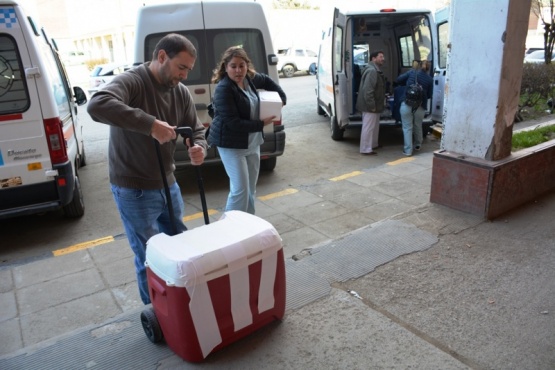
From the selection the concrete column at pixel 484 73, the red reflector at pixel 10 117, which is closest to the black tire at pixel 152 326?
the red reflector at pixel 10 117

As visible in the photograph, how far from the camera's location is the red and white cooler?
226 cm

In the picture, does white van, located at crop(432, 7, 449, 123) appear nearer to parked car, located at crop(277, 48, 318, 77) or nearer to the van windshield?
the van windshield

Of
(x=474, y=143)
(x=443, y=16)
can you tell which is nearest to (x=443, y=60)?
(x=443, y=16)

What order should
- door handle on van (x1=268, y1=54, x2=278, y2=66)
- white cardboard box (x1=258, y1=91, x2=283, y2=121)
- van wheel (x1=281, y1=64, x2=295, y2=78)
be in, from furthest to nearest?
van wheel (x1=281, y1=64, x2=295, y2=78), door handle on van (x1=268, y1=54, x2=278, y2=66), white cardboard box (x1=258, y1=91, x2=283, y2=121)

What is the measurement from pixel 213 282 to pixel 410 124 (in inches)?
246

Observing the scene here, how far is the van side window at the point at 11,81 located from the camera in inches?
173

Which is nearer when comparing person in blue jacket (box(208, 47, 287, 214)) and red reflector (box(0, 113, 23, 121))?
person in blue jacket (box(208, 47, 287, 214))

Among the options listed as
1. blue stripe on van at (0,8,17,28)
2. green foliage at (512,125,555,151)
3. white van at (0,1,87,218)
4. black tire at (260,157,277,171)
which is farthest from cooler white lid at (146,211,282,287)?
black tire at (260,157,277,171)

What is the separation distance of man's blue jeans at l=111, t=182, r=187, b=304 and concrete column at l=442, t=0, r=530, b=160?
2.94m

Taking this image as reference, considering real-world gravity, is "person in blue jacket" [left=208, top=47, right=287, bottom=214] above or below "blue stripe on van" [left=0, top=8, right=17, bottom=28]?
below

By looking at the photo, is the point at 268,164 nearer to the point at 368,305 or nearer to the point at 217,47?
the point at 217,47

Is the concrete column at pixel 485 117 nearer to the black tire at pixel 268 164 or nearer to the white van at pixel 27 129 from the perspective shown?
the black tire at pixel 268 164

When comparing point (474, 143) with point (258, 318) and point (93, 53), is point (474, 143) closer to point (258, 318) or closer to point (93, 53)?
point (258, 318)

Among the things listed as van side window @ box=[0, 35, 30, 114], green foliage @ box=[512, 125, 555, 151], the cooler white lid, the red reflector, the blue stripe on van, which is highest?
the blue stripe on van
